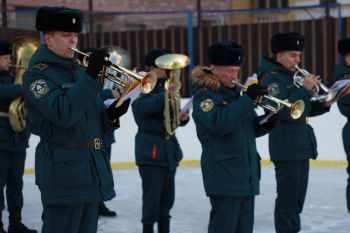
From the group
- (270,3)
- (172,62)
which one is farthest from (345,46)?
(270,3)

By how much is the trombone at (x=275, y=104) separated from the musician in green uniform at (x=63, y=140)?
112 cm

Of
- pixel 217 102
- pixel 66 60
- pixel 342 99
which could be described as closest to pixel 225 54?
pixel 217 102

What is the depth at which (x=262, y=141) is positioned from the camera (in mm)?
Result: 10352

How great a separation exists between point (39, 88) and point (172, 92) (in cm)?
223

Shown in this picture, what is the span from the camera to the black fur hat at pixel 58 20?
345 centimetres

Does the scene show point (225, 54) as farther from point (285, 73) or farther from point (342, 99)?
point (342, 99)

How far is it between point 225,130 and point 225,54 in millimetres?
532

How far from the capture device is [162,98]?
5.45m

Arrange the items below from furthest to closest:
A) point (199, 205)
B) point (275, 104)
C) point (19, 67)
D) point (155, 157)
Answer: point (199, 205), point (19, 67), point (155, 157), point (275, 104)

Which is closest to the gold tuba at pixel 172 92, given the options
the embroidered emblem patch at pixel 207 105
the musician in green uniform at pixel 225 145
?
the musician in green uniform at pixel 225 145

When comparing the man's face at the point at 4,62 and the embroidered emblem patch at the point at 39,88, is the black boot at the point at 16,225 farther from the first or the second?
the embroidered emblem patch at the point at 39,88

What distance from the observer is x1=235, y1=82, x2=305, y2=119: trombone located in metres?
4.12

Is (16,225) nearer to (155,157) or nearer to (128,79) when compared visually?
(155,157)

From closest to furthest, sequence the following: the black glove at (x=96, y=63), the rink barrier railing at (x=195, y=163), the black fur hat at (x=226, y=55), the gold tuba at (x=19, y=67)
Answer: the black glove at (x=96, y=63) → the black fur hat at (x=226, y=55) → the gold tuba at (x=19, y=67) → the rink barrier railing at (x=195, y=163)
